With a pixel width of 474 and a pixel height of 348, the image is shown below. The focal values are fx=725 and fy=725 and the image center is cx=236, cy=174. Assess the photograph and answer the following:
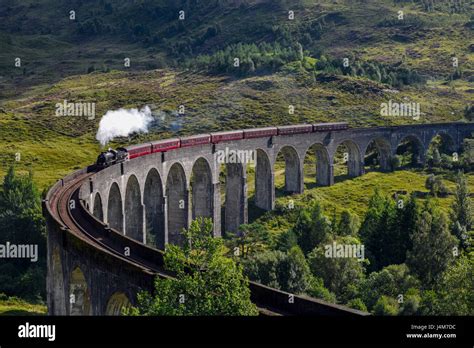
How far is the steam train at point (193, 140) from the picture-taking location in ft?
208

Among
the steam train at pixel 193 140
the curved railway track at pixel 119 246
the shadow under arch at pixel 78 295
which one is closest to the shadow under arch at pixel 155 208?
the steam train at pixel 193 140

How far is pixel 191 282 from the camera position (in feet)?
95.2

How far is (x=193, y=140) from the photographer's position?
74.9 meters

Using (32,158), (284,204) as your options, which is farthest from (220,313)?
(32,158)

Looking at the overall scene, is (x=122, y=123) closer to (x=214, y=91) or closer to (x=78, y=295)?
(x=214, y=91)

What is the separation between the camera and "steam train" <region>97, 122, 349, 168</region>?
208 feet

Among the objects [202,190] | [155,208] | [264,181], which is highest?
[264,181]

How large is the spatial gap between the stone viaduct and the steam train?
1.95ft

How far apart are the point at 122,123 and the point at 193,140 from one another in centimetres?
4896

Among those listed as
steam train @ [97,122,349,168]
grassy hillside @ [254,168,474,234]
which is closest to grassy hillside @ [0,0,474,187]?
grassy hillside @ [254,168,474,234]

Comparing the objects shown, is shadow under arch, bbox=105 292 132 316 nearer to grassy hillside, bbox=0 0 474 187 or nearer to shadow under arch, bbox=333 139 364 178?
grassy hillside, bbox=0 0 474 187

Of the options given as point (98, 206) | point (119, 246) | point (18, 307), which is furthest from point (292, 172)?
point (119, 246)

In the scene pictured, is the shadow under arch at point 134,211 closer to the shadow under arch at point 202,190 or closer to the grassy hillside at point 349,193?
the shadow under arch at point 202,190

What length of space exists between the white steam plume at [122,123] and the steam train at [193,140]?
32.8 m
